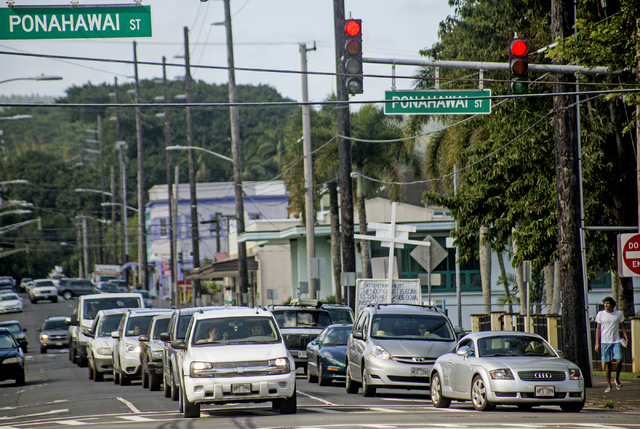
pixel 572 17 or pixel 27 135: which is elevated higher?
pixel 27 135

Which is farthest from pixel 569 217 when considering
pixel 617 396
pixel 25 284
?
pixel 25 284

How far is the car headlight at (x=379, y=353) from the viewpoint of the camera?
17.9m

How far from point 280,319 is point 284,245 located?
111 feet

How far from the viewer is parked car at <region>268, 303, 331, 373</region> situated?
24.8 m

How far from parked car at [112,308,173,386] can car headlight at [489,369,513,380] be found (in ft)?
33.8

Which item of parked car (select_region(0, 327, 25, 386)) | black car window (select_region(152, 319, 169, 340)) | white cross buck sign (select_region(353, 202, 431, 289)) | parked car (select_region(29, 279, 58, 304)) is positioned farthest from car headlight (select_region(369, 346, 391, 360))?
parked car (select_region(29, 279, 58, 304))

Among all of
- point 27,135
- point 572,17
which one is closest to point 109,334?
point 572,17

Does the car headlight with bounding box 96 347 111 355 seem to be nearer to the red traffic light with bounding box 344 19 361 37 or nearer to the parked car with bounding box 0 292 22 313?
the red traffic light with bounding box 344 19 361 37

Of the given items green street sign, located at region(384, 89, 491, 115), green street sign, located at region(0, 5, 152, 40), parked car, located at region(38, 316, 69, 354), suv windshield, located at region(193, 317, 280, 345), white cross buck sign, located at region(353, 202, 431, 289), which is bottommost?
parked car, located at region(38, 316, 69, 354)

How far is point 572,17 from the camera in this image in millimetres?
19219

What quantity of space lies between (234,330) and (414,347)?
427 centimetres

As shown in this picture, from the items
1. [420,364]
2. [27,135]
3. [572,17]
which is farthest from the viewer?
[27,135]

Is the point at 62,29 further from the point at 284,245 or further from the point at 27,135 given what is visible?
the point at 27,135

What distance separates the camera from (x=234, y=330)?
1545 cm
